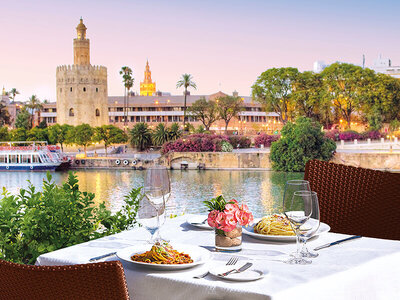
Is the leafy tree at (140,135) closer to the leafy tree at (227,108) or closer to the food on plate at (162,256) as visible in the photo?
the leafy tree at (227,108)

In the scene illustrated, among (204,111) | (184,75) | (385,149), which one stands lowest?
(385,149)

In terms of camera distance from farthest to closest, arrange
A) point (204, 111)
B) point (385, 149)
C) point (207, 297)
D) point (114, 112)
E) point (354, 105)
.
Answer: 1. point (114, 112)
2. point (204, 111)
3. point (354, 105)
4. point (385, 149)
5. point (207, 297)

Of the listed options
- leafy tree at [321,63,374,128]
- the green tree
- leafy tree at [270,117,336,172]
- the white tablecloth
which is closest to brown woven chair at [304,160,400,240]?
the white tablecloth

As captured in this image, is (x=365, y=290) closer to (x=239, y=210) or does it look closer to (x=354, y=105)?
(x=239, y=210)

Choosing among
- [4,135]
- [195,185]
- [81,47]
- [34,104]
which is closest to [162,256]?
[195,185]

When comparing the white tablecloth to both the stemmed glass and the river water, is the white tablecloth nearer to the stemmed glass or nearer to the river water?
the stemmed glass

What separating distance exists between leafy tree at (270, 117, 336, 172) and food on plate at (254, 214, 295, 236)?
1094 inches

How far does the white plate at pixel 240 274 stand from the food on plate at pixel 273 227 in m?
0.49

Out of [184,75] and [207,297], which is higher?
[184,75]

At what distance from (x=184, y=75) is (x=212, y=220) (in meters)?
53.5

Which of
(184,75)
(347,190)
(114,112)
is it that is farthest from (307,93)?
(347,190)

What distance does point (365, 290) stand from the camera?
180 cm

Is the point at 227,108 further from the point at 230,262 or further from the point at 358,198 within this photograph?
the point at 230,262

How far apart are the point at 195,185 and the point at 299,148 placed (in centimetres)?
709
